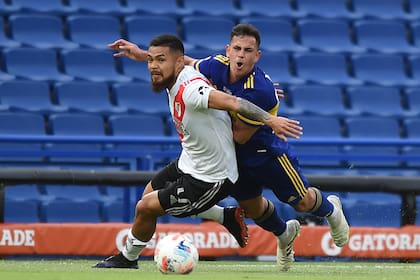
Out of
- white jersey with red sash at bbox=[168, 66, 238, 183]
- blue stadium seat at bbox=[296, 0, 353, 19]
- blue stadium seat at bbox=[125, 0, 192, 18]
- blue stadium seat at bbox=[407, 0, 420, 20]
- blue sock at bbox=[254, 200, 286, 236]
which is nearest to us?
white jersey with red sash at bbox=[168, 66, 238, 183]

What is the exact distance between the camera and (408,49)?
1642cm

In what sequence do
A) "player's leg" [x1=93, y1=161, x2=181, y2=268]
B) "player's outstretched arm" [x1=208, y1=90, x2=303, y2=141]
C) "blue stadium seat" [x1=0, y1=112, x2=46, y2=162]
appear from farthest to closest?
"blue stadium seat" [x1=0, y1=112, x2=46, y2=162]
"player's leg" [x1=93, y1=161, x2=181, y2=268]
"player's outstretched arm" [x1=208, y1=90, x2=303, y2=141]

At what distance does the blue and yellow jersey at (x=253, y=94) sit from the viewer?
314 inches

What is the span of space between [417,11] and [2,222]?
Result: 877cm

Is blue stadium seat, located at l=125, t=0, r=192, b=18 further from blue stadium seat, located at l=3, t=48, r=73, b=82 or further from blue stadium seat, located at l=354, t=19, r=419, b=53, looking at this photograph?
blue stadium seat, located at l=354, t=19, r=419, b=53

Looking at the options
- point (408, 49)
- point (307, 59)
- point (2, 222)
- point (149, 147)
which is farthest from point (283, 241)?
point (408, 49)

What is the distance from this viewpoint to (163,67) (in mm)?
7812

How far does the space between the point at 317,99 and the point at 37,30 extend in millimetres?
4153

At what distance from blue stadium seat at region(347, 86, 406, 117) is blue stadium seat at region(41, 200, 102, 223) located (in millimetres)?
4776

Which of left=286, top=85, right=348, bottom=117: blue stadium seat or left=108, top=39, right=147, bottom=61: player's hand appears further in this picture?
left=286, top=85, right=348, bottom=117: blue stadium seat

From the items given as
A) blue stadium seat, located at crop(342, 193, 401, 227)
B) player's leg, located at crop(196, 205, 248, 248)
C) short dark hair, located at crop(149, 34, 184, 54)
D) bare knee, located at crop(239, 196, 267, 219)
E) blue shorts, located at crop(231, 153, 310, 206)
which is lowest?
blue stadium seat, located at crop(342, 193, 401, 227)

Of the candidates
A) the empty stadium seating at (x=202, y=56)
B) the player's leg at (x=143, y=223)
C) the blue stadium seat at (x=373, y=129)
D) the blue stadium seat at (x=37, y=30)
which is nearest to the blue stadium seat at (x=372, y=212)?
the empty stadium seating at (x=202, y=56)

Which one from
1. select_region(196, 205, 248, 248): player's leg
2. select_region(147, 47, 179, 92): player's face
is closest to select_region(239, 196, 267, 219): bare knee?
select_region(196, 205, 248, 248): player's leg

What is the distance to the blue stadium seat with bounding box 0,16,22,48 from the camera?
15.1 meters
